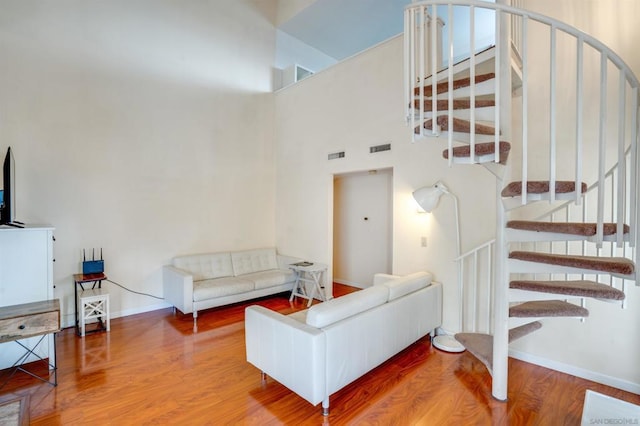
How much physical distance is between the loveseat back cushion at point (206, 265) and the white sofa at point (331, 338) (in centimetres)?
227

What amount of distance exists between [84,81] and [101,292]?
8.70 feet

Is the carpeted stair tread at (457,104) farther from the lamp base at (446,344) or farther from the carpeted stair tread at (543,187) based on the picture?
the lamp base at (446,344)

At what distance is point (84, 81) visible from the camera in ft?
12.6

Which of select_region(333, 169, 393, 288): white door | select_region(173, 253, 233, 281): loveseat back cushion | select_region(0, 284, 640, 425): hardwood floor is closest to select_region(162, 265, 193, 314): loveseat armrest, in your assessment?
select_region(173, 253, 233, 281): loveseat back cushion

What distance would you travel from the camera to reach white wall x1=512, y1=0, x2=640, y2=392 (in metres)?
2.47

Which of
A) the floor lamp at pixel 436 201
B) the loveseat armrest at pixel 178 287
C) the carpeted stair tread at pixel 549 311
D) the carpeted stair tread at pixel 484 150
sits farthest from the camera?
the loveseat armrest at pixel 178 287

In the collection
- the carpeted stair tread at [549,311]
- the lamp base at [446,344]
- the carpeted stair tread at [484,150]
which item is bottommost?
the lamp base at [446,344]

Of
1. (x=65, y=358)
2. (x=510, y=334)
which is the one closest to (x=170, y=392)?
(x=65, y=358)

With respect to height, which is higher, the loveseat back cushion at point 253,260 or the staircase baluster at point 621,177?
Answer: the staircase baluster at point 621,177

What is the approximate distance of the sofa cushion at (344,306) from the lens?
86.0 inches

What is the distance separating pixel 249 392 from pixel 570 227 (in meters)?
2.56

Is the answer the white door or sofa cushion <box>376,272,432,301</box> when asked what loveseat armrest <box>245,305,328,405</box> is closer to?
sofa cushion <box>376,272,432,301</box>

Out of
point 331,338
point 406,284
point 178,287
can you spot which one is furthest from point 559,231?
point 178,287

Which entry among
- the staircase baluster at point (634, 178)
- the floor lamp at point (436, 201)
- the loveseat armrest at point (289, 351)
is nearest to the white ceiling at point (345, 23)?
the floor lamp at point (436, 201)
